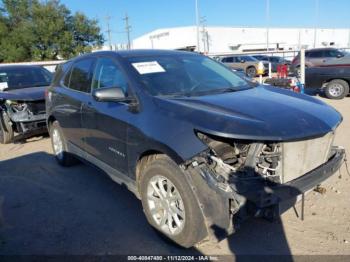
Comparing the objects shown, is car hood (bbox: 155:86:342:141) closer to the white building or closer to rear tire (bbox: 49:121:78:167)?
rear tire (bbox: 49:121:78:167)

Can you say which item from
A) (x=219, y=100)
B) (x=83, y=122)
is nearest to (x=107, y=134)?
(x=83, y=122)

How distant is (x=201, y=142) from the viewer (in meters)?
2.63

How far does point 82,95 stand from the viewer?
4297 mm

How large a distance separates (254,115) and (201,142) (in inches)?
20.5

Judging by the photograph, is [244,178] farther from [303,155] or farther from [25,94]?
[25,94]

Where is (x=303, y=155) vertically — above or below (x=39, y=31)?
below

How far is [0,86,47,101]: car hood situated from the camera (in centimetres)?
675

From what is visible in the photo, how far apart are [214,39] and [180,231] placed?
6740 cm

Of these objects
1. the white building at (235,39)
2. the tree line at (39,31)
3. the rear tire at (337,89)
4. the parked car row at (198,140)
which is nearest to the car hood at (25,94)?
the parked car row at (198,140)

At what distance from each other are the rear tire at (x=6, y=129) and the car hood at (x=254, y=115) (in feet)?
17.3

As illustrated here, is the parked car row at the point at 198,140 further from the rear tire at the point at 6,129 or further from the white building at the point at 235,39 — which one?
the white building at the point at 235,39

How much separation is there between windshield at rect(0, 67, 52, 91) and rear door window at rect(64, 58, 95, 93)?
3.54 metres

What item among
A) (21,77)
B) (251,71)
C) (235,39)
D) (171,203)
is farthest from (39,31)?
(171,203)

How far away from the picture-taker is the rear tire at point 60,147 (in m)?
5.21
